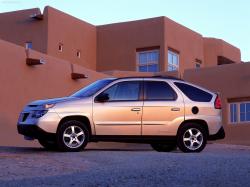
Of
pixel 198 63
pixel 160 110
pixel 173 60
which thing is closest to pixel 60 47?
pixel 173 60

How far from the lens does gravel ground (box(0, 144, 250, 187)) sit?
8.28 metres

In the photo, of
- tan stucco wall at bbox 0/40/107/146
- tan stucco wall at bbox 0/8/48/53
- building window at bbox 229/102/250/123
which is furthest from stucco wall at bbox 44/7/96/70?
tan stucco wall at bbox 0/40/107/146

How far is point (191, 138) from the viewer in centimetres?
1342

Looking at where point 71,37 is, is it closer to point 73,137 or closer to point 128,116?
point 128,116

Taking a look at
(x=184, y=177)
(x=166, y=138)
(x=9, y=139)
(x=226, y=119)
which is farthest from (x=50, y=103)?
(x=226, y=119)

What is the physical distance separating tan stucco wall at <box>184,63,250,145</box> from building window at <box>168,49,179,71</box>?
6205mm

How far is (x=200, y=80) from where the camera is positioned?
2833 cm

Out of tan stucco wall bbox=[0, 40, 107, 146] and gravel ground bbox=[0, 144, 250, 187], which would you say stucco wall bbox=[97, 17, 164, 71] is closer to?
tan stucco wall bbox=[0, 40, 107, 146]

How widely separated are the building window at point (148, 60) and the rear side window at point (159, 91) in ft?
67.6

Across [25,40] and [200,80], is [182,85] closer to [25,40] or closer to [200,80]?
[200,80]

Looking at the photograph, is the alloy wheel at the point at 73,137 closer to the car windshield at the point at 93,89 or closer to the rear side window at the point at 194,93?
the car windshield at the point at 93,89

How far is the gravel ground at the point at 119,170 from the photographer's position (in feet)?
27.2

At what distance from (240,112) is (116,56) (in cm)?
1044

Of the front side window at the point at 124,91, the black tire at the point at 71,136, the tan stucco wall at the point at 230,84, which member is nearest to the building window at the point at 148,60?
the tan stucco wall at the point at 230,84
